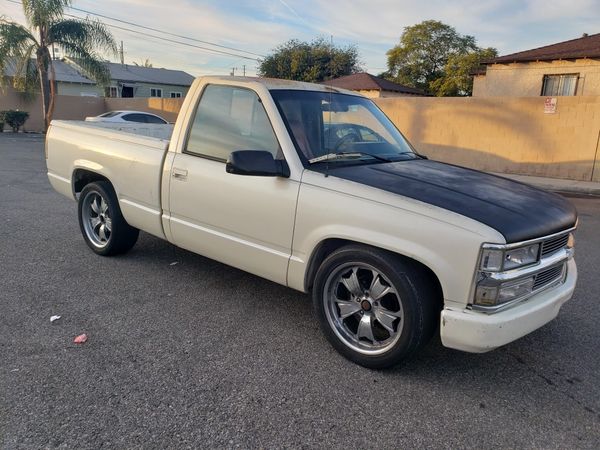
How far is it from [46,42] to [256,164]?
76.7ft

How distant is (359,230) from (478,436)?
1.36m

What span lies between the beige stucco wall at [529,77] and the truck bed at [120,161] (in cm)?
1865

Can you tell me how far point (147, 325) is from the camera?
3846 millimetres

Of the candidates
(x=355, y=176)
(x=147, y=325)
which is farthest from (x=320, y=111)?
(x=147, y=325)

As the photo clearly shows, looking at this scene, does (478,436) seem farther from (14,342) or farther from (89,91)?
(89,91)

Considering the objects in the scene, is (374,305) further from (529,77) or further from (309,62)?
(309,62)

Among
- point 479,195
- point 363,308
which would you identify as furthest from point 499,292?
point 363,308

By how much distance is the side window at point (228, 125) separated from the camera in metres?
3.87

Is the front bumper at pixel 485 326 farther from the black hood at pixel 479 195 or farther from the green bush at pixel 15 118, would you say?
the green bush at pixel 15 118

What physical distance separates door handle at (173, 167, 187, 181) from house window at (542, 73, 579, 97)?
19692 millimetres

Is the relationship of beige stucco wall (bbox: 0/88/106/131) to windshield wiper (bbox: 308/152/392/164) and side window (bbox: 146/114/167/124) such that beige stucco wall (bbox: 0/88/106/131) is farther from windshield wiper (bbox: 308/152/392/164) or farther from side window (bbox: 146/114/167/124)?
windshield wiper (bbox: 308/152/392/164)

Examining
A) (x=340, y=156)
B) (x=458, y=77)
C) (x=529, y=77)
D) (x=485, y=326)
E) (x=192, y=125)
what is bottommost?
(x=485, y=326)

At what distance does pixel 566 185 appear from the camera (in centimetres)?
1316

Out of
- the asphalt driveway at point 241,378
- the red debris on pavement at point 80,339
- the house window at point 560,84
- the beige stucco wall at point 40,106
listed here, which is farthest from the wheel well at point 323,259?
the beige stucco wall at point 40,106
